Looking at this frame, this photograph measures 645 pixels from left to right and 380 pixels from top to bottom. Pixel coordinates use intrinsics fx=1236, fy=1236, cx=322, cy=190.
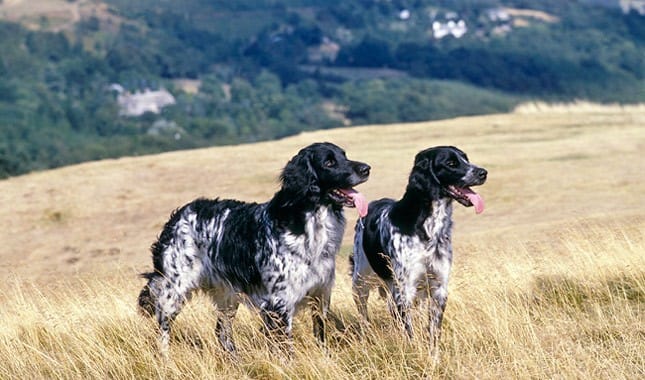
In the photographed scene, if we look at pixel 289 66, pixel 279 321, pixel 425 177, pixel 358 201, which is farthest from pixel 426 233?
pixel 289 66

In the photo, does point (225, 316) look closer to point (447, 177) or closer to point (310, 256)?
point (310, 256)

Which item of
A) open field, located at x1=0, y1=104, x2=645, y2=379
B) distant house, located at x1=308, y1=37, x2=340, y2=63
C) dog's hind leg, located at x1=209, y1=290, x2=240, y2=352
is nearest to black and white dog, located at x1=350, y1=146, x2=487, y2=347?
open field, located at x1=0, y1=104, x2=645, y2=379

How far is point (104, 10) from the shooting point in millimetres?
139375

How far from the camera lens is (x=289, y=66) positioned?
128250 mm

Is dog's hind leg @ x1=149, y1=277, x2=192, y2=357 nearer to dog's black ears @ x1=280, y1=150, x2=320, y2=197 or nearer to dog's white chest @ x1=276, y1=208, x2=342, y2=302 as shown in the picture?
dog's white chest @ x1=276, y1=208, x2=342, y2=302

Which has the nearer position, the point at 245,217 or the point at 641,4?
the point at 245,217

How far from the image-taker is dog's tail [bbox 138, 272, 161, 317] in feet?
33.2

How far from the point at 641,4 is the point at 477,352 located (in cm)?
12531

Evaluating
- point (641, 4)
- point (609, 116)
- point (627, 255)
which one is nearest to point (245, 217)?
point (627, 255)

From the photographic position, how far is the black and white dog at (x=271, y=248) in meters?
9.34

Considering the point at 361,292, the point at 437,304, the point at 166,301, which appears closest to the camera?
the point at 437,304

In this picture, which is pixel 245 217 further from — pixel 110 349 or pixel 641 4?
pixel 641 4

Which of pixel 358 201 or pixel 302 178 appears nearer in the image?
pixel 358 201

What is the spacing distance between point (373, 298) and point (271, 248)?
100 inches
